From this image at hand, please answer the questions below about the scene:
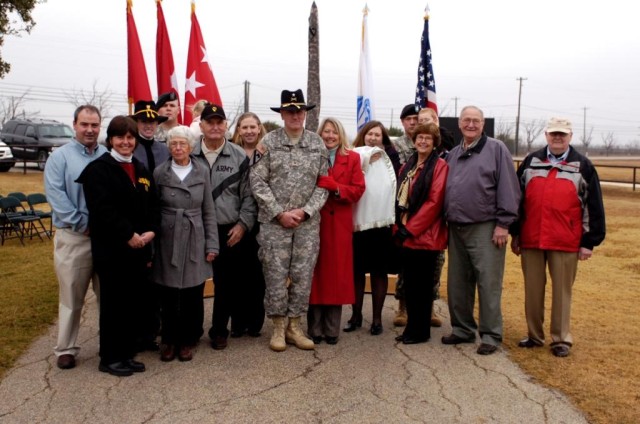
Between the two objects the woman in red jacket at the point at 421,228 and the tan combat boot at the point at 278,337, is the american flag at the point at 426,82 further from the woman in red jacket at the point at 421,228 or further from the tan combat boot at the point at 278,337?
the tan combat boot at the point at 278,337

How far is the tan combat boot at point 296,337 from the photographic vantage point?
4852 millimetres

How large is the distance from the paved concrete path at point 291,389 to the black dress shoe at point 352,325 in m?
0.42

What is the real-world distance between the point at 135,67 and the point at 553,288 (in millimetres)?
5502

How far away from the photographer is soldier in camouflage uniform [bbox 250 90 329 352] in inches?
189

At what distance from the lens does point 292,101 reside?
4.80 meters

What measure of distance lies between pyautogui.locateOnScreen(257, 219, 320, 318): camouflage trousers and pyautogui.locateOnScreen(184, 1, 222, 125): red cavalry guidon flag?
4.04 m

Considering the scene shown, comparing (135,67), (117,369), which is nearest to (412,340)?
(117,369)

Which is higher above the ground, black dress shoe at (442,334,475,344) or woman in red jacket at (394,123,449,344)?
woman in red jacket at (394,123,449,344)

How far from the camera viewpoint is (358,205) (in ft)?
16.9

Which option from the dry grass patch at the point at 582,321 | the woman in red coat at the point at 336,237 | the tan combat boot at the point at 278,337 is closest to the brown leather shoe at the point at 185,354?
the tan combat boot at the point at 278,337

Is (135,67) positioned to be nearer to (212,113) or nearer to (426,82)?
(212,113)

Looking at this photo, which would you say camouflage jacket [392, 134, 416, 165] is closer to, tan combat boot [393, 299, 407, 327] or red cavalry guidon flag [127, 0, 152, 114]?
tan combat boot [393, 299, 407, 327]

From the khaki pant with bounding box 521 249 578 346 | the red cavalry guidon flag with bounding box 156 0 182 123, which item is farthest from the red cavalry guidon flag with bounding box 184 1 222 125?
the khaki pant with bounding box 521 249 578 346

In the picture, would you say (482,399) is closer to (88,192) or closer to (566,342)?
(566,342)
